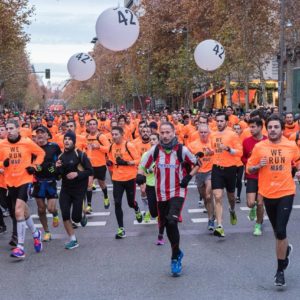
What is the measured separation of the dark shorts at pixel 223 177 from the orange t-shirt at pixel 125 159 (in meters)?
1.18

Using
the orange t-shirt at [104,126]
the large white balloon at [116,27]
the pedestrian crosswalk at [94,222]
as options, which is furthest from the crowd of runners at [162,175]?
the orange t-shirt at [104,126]

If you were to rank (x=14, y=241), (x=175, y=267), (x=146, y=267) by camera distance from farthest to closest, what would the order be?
(x=14, y=241) → (x=146, y=267) → (x=175, y=267)

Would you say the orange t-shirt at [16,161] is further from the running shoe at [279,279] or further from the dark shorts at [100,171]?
the dark shorts at [100,171]

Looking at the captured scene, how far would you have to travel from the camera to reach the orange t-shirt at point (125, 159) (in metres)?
9.45

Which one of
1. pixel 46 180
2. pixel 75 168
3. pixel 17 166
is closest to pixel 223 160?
pixel 75 168

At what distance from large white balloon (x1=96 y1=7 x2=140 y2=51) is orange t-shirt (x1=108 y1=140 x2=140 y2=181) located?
16.9ft

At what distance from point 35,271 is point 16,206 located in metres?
1.11

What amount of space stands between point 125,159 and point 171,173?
8.37 feet

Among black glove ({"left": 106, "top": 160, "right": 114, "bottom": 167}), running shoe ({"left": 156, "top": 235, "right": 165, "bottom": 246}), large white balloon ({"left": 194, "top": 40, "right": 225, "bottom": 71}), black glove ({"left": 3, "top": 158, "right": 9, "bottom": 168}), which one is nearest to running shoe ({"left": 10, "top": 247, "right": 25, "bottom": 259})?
black glove ({"left": 3, "top": 158, "right": 9, "bottom": 168})

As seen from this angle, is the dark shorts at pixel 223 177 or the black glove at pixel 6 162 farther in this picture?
the dark shorts at pixel 223 177

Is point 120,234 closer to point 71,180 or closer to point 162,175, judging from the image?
point 71,180

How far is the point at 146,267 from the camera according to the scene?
735 centimetres

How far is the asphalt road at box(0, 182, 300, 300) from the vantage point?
247 inches

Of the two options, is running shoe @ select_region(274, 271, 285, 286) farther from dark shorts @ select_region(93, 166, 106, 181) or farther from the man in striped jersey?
dark shorts @ select_region(93, 166, 106, 181)
